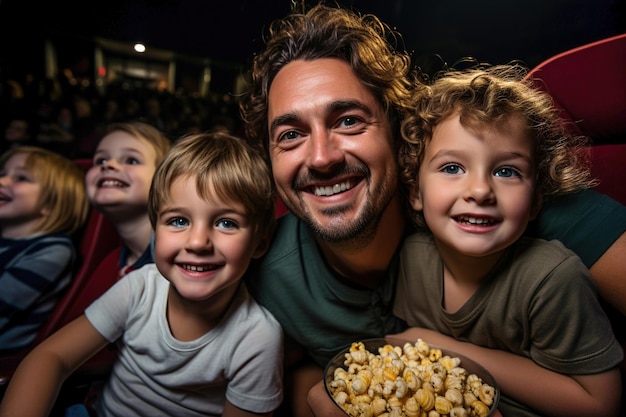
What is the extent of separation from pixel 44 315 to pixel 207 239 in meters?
0.54

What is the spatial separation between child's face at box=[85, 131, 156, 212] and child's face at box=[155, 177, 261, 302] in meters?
0.16

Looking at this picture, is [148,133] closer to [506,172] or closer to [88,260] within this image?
[88,260]

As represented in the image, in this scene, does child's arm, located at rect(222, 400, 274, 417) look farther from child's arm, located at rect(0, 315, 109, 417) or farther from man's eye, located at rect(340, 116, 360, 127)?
man's eye, located at rect(340, 116, 360, 127)

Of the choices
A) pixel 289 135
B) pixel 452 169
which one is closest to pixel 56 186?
pixel 289 135

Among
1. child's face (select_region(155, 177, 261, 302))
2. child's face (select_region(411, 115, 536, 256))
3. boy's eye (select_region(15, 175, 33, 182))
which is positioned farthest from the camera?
boy's eye (select_region(15, 175, 33, 182))

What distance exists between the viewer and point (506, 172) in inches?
28.0

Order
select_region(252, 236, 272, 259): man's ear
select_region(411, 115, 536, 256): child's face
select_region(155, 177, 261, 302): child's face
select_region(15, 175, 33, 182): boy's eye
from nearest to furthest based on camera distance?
select_region(411, 115, 536, 256): child's face < select_region(155, 177, 261, 302): child's face < select_region(252, 236, 272, 259): man's ear < select_region(15, 175, 33, 182): boy's eye

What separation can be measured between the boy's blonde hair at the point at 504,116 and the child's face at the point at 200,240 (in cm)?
38

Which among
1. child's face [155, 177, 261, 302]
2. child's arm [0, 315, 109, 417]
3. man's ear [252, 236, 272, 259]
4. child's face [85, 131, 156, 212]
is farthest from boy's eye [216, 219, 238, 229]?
child's arm [0, 315, 109, 417]

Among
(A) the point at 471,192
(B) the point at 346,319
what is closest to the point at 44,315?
(B) the point at 346,319

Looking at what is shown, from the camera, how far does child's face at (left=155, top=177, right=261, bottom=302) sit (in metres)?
0.80

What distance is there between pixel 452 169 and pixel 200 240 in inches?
19.2

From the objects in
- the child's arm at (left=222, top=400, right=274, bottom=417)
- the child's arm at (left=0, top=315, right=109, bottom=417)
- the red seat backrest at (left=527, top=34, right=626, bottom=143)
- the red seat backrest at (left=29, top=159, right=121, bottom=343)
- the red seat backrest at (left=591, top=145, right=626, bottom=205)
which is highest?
the red seat backrest at (left=527, top=34, right=626, bottom=143)

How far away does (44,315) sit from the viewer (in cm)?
100
